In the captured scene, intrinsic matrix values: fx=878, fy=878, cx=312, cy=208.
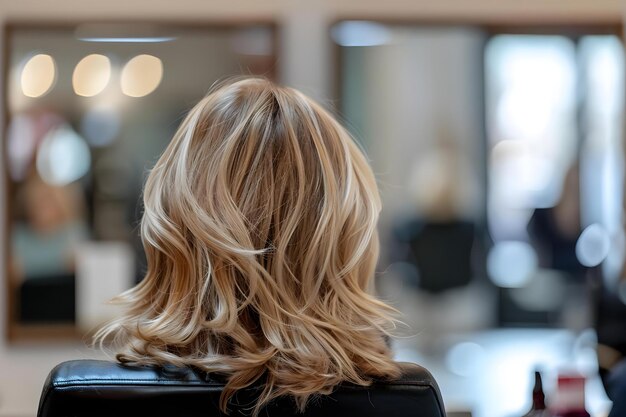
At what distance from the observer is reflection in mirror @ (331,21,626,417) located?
3.94 m

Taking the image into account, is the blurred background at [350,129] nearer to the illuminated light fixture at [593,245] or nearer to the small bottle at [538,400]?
the illuminated light fixture at [593,245]

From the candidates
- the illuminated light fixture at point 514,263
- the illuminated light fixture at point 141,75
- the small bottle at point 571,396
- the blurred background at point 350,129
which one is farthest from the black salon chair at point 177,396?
the illuminated light fixture at point 514,263

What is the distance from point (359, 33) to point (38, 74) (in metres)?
1.41

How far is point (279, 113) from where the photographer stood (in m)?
1.20

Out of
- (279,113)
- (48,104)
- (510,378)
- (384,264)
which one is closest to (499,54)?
(384,264)

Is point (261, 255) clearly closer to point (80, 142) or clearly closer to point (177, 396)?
point (177, 396)

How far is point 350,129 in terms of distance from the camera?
155 inches

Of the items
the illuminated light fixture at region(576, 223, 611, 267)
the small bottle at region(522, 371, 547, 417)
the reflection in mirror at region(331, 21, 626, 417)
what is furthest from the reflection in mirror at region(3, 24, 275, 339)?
Answer: the small bottle at region(522, 371, 547, 417)

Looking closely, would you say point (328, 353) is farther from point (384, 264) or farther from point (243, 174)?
A: point (384, 264)

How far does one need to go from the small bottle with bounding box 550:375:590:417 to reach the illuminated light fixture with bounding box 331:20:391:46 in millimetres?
2604

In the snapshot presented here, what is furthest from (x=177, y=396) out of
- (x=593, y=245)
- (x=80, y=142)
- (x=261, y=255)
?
(x=593, y=245)

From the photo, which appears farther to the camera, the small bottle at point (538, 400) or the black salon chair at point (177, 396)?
the small bottle at point (538, 400)

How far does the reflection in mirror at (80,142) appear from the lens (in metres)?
3.80

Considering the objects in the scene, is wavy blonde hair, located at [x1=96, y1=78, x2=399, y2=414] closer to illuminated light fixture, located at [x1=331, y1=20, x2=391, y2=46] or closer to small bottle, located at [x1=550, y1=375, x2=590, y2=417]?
small bottle, located at [x1=550, y1=375, x2=590, y2=417]
